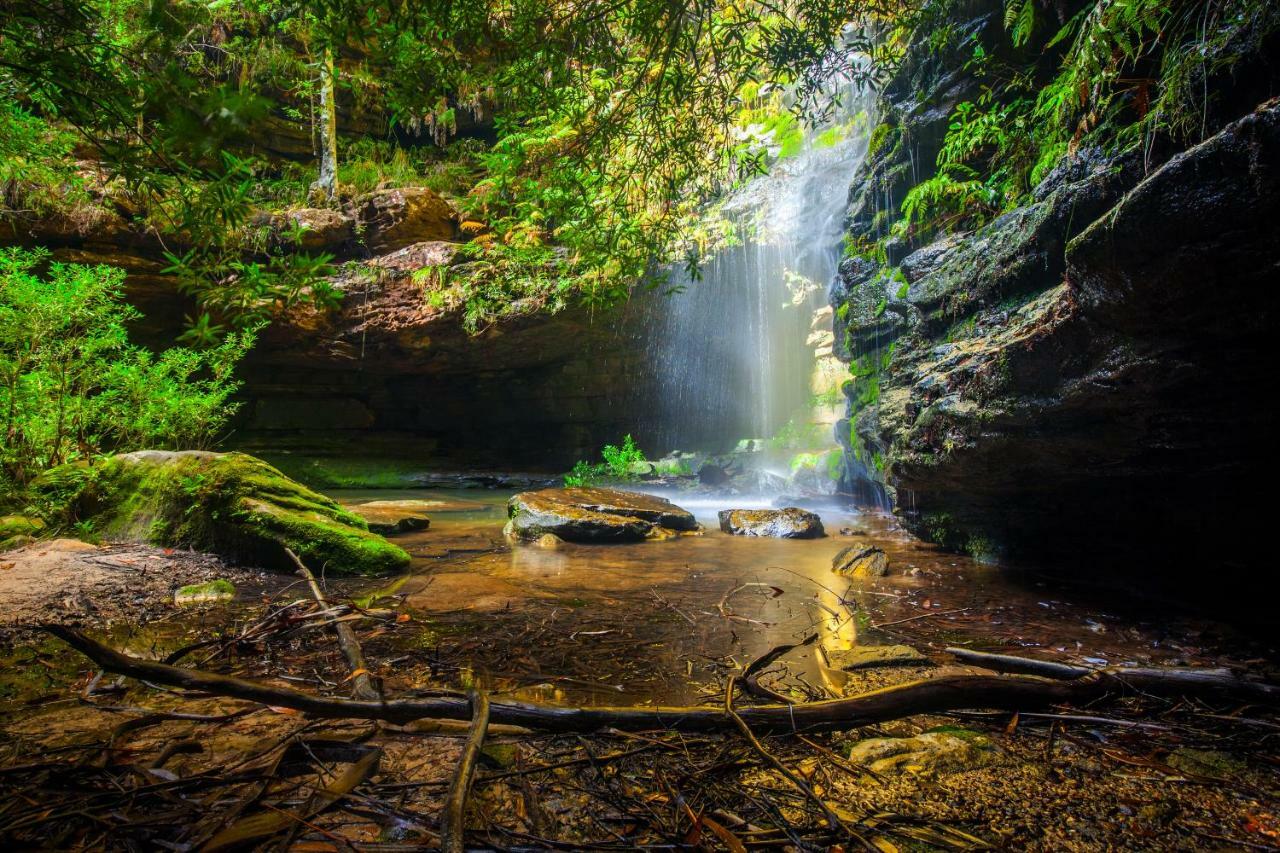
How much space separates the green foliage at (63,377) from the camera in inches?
193

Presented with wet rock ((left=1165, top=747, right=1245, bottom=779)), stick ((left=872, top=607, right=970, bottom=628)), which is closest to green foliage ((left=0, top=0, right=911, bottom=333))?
stick ((left=872, top=607, right=970, bottom=628))

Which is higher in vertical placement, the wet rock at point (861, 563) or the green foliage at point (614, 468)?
the green foliage at point (614, 468)

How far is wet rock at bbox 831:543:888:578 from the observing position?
505cm

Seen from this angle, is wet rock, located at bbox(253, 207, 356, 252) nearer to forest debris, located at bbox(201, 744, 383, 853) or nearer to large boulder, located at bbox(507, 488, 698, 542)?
large boulder, located at bbox(507, 488, 698, 542)

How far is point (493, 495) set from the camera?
13492 millimetres

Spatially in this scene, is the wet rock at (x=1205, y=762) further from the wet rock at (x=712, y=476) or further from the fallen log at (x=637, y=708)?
the wet rock at (x=712, y=476)

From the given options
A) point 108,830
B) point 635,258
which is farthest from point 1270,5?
point 108,830

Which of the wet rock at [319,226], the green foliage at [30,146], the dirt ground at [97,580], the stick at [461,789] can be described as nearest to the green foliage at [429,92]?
the green foliage at [30,146]

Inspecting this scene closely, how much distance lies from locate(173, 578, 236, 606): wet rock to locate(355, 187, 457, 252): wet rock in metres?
10.8

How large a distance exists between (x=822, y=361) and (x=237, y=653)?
714 inches

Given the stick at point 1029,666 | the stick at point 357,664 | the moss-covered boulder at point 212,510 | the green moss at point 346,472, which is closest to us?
the stick at point 357,664

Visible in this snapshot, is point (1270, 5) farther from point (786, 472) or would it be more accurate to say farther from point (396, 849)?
point (786, 472)

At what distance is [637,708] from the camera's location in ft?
5.91

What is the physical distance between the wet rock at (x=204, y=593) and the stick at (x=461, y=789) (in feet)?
10.2
